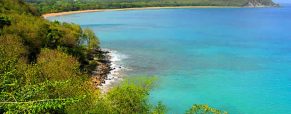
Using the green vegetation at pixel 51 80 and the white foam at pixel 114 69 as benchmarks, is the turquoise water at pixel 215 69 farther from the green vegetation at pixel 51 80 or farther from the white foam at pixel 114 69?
the green vegetation at pixel 51 80

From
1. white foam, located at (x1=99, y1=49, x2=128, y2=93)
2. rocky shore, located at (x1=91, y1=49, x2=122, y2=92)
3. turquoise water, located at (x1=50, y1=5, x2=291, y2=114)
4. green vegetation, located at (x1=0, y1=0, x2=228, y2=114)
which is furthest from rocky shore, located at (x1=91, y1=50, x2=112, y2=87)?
turquoise water, located at (x1=50, y1=5, x2=291, y2=114)

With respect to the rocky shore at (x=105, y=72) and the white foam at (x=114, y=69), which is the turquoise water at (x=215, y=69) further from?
the rocky shore at (x=105, y=72)

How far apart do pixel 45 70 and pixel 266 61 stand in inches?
2525

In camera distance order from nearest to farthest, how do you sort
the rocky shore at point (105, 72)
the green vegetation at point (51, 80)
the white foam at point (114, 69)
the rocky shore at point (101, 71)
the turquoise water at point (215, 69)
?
the green vegetation at point (51, 80) → the turquoise water at point (215, 69) → the white foam at point (114, 69) → the rocky shore at point (105, 72) → the rocky shore at point (101, 71)

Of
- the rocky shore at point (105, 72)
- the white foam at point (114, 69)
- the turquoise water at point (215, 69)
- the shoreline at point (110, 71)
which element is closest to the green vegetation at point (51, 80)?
the rocky shore at point (105, 72)

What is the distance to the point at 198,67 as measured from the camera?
3174 inches

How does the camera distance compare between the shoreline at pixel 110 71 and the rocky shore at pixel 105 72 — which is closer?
the shoreline at pixel 110 71

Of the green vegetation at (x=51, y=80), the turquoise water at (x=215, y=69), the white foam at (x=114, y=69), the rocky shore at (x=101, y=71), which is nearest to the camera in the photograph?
the green vegetation at (x=51, y=80)

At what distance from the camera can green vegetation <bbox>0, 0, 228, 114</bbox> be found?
44.7 feet

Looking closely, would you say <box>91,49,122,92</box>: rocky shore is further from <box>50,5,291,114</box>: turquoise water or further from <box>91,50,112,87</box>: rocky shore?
<box>50,5,291,114</box>: turquoise water

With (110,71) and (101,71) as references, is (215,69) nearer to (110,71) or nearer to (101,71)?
(110,71)

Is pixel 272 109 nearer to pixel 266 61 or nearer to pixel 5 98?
pixel 266 61

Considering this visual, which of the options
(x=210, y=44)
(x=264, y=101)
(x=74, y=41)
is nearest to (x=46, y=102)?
(x=264, y=101)

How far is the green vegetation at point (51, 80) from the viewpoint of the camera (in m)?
13.6
